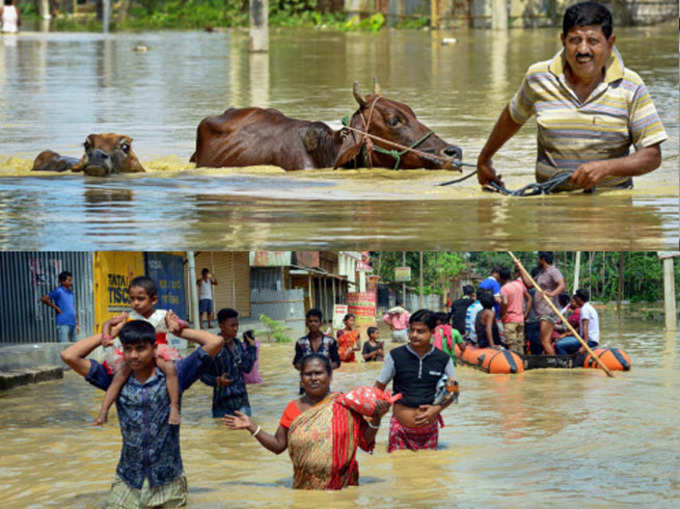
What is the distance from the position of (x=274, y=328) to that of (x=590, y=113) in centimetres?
351

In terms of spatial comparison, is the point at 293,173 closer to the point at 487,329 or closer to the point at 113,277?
the point at 487,329

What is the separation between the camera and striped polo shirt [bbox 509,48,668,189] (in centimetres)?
670

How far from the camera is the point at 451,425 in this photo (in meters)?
9.41

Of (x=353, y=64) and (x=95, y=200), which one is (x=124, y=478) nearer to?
(x=95, y=200)

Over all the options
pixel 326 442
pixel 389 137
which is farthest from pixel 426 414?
pixel 389 137

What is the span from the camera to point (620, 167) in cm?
681

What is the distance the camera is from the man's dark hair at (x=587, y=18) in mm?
6520

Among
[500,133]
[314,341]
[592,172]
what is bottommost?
[314,341]

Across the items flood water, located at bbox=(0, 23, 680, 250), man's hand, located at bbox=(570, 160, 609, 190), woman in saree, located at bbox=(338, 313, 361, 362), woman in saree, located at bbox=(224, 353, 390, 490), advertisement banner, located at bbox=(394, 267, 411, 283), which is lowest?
woman in saree, located at bbox=(338, 313, 361, 362)

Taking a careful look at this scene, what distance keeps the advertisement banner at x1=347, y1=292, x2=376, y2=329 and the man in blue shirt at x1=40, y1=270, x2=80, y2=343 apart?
1985mm

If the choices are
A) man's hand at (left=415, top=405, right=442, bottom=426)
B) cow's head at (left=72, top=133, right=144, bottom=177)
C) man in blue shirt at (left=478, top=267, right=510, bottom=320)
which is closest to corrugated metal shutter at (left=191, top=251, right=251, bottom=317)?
man's hand at (left=415, top=405, right=442, bottom=426)

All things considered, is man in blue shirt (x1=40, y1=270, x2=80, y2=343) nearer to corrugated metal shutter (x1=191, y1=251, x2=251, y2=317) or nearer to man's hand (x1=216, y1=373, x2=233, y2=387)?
corrugated metal shutter (x1=191, y1=251, x2=251, y2=317)

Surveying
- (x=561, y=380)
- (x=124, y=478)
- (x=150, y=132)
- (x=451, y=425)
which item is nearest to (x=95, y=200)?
(x=451, y=425)

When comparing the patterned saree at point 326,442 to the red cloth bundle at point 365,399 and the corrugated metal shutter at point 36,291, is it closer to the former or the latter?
the red cloth bundle at point 365,399
